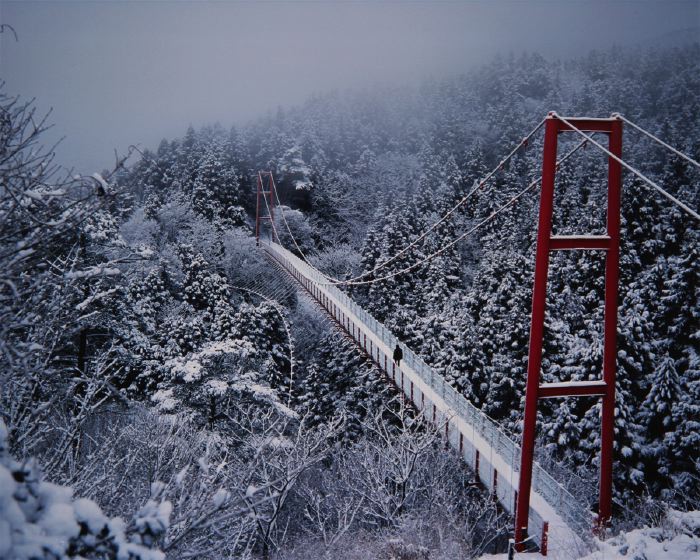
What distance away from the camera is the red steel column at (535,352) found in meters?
6.83

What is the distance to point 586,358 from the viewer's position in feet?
46.9

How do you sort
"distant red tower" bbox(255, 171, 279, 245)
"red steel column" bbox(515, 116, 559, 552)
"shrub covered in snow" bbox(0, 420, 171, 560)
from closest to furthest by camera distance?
1. "shrub covered in snow" bbox(0, 420, 171, 560)
2. "red steel column" bbox(515, 116, 559, 552)
3. "distant red tower" bbox(255, 171, 279, 245)

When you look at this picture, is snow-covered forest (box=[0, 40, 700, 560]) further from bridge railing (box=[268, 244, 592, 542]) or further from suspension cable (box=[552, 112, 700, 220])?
suspension cable (box=[552, 112, 700, 220])

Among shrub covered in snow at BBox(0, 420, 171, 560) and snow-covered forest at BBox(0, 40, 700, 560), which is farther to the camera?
snow-covered forest at BBox(0, 40, 700, 560)

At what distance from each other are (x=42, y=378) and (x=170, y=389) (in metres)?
9.18

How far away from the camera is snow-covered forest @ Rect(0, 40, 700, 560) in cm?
315

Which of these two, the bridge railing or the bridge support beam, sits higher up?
the bridge support beam

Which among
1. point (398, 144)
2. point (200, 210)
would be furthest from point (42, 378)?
point (398, 144)

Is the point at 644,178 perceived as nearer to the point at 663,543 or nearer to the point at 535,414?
the point at 663,543

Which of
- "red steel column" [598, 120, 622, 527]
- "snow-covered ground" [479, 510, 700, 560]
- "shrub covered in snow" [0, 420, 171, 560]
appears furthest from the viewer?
"red steel column" [598, 120, 622, 527]

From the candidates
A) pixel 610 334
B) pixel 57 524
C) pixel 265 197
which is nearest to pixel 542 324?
pixel 610 334

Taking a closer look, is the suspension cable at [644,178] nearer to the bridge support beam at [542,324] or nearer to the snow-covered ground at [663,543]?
the bridge support beam at [542,324]

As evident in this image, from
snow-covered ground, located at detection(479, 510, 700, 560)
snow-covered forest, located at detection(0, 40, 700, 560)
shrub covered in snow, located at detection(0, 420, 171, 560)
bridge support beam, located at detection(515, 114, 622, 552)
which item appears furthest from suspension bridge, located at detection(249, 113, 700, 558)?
shrub covered in snow, located at detection(0, 420, 171, 560)

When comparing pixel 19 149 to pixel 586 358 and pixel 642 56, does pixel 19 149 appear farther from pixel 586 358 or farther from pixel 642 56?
pixel 642 56
